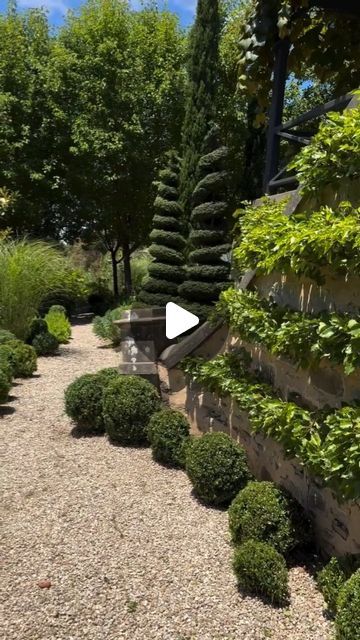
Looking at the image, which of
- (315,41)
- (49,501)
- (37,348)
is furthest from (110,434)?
(37,348)

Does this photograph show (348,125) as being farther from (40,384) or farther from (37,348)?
(37,348)

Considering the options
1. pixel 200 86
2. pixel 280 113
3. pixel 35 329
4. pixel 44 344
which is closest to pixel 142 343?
pixel 280 113

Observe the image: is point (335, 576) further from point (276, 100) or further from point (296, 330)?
point (276, 100)

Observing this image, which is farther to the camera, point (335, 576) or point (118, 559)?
point (118, 559)

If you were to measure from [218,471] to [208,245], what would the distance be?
6254 millimetres

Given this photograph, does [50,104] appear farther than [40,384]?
Yes

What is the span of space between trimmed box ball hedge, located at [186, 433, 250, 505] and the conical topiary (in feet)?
20.6

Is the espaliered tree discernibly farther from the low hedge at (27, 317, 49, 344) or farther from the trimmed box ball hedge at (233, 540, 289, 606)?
the trimmed box ball hedge at (233, 540, 289, 606)

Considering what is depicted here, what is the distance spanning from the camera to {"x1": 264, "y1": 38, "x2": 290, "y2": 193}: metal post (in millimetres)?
4508

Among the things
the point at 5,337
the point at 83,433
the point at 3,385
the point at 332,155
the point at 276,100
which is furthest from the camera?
the point at 5,337

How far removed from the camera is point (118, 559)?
3385 mm

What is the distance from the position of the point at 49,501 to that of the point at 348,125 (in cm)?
332

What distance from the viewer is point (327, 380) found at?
322 centimetres

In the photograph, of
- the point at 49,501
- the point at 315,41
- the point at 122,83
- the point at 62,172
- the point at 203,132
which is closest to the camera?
the point at 49,501
